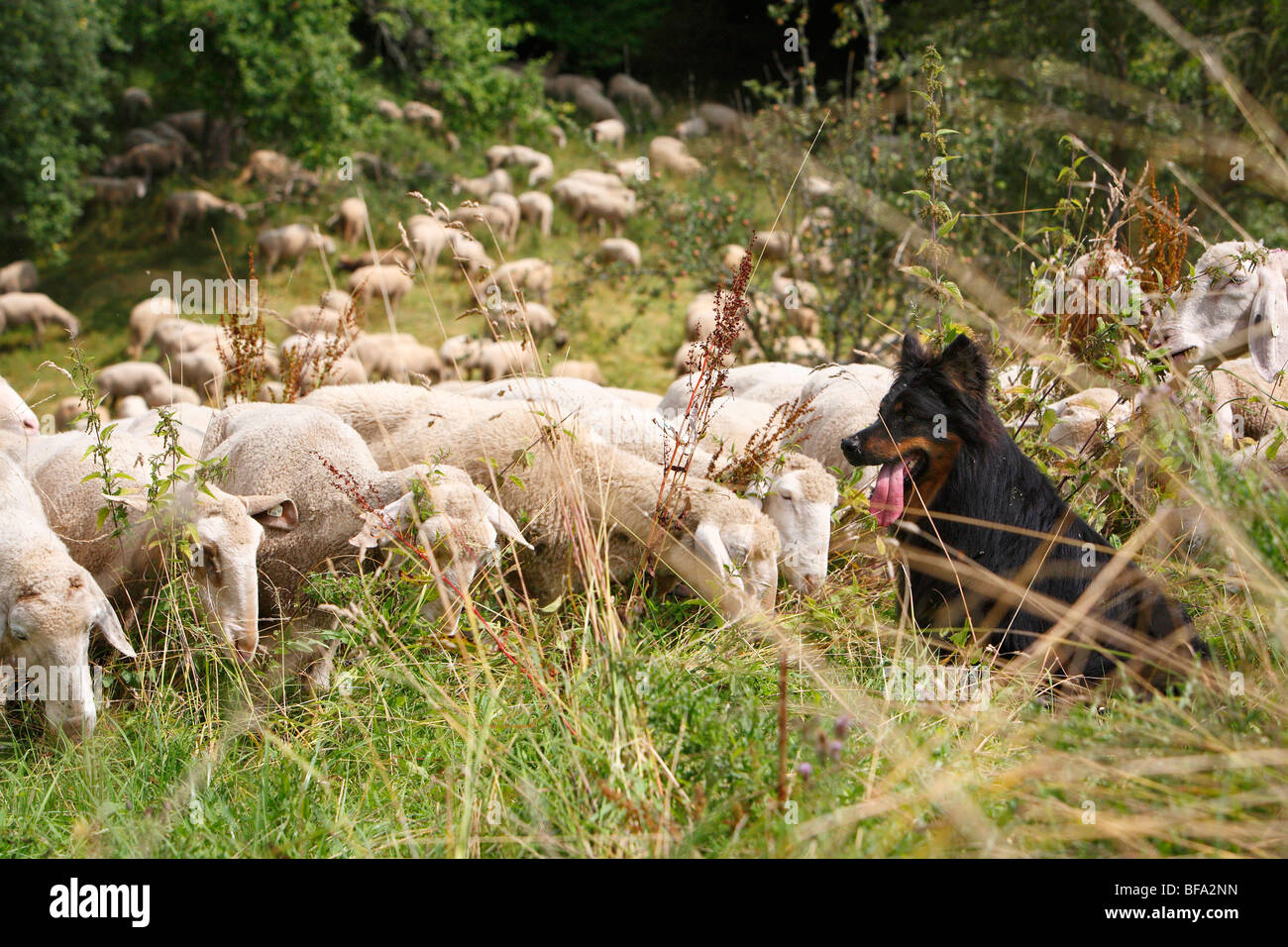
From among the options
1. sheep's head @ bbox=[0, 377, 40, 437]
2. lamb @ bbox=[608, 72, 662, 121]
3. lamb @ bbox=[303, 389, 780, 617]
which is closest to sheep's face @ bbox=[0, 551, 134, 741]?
lamb @ bbox=[303, 389, 780, 617]

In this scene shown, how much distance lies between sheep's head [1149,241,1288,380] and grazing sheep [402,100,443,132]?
1858 cm

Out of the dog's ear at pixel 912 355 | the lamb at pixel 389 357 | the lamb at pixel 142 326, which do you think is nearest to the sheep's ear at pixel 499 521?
the dog's ear at pixel 912 355

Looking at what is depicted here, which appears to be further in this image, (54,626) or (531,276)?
(531,276)

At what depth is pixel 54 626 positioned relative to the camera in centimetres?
408

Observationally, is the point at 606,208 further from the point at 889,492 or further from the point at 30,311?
the point at 889,492

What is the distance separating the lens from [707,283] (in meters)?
10.7

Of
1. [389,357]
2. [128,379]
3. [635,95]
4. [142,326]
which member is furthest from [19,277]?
[635,95]

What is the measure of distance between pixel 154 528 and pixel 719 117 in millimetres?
20088

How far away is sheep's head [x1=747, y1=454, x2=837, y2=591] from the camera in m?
5.16

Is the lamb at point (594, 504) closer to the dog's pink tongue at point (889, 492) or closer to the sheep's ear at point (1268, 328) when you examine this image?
the dog's pink tongue at point (889, 492)

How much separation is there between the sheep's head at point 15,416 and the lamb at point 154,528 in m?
0.18
